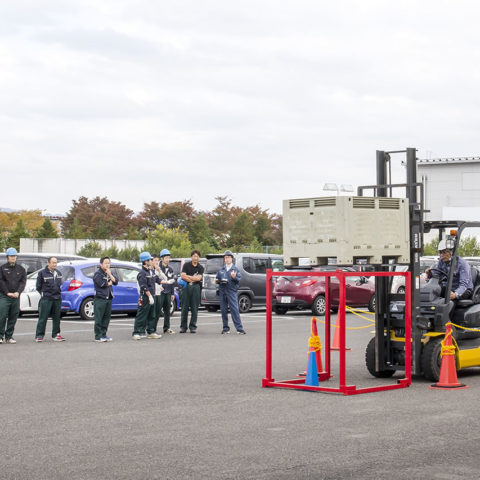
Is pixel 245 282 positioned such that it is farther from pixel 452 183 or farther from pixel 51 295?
→ pixel 452 183

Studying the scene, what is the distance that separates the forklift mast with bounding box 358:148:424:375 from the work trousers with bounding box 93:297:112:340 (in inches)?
302

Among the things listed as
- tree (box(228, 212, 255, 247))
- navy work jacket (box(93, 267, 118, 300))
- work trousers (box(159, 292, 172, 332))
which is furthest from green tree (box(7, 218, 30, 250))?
navy work jacket (box(93, 267, 118, 300))

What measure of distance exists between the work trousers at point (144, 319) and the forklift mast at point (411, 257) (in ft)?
26.1

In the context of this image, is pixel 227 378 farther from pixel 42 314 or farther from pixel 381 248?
pixel 42 314

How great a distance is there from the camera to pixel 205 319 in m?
25.8

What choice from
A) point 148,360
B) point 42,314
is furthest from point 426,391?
point 42,314

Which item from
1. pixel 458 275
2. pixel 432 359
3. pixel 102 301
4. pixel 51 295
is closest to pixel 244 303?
pixel 102 301

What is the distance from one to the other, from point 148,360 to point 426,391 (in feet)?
17.6

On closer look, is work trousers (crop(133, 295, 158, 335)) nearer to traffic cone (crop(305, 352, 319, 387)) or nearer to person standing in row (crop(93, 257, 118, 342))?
person standing in row (crop(93, 257, 118, 342))

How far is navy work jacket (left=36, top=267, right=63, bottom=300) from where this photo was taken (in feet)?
61.5

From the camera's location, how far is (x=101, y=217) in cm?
7844

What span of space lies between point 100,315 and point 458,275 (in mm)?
8278

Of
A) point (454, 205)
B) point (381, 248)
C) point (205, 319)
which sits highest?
point (454, 205)

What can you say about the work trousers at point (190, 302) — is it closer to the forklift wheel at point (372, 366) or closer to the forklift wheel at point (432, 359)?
the forklift wheel at point (372, 366)
